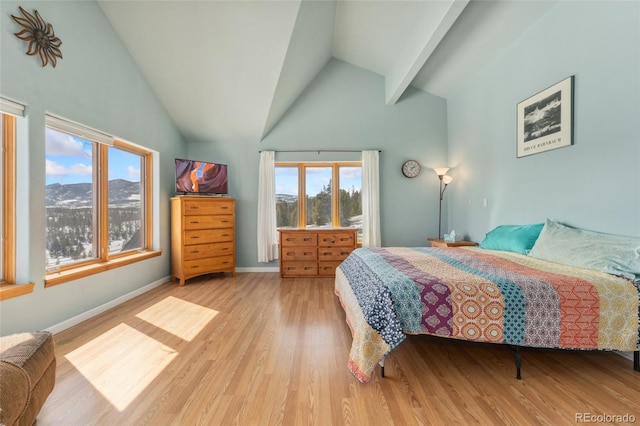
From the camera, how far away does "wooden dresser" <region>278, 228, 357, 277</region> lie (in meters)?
3.94

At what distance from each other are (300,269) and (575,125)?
11.4 ft

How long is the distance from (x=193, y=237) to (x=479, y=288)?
3.51 m

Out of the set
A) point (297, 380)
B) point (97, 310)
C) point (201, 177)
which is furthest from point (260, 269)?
point (297, 380)

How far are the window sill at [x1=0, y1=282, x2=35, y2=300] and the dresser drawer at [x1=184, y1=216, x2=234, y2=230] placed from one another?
1.74m

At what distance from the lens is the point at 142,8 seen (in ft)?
8.55

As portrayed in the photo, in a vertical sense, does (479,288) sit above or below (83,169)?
below

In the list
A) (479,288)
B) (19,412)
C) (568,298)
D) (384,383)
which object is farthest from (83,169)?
(568,298)

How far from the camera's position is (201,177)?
3904 mm

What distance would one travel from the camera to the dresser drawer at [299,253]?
3.94m

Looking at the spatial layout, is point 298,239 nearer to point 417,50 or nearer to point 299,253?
point 299,253

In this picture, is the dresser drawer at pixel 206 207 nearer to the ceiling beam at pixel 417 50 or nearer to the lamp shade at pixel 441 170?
the ceiling beam at pixel 417 50

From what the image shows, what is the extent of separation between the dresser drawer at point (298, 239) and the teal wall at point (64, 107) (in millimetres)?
1844

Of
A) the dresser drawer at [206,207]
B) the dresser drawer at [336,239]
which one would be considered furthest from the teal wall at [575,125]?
the dresser drawer at [206,207]

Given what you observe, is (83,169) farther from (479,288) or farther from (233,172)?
(479,288)
